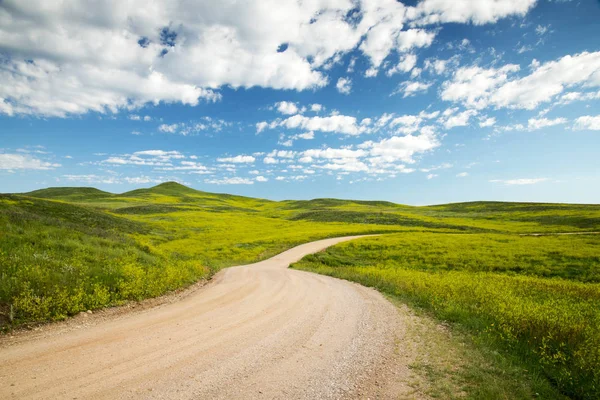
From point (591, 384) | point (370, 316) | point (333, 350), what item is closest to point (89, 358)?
point (333, 350)

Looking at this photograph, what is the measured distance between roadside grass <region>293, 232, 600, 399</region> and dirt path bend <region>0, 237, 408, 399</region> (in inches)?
133

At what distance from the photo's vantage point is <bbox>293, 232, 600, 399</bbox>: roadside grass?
820cm

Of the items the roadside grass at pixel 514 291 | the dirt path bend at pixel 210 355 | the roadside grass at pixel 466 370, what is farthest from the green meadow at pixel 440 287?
the dirt path bend at pixel 210 355

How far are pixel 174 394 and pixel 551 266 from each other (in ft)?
111

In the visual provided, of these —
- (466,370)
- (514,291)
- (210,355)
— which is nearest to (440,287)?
(514,291)

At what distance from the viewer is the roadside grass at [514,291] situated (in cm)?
820

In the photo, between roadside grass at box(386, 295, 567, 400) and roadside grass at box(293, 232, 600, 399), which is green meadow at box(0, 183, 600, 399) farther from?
roadside grass at box(386, 295, 567, 400)

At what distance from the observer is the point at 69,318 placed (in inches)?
410

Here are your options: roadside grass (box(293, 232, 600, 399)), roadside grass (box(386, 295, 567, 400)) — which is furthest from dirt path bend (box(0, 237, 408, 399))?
roadside grass (box(293, 232, 600, 399))

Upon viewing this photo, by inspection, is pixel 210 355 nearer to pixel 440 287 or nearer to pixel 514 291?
pixel 440 287

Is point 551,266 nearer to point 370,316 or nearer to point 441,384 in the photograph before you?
point 370,316

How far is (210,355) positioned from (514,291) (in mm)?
17086

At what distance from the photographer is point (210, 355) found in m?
7.90

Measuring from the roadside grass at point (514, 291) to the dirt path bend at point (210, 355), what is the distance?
3.38 m
